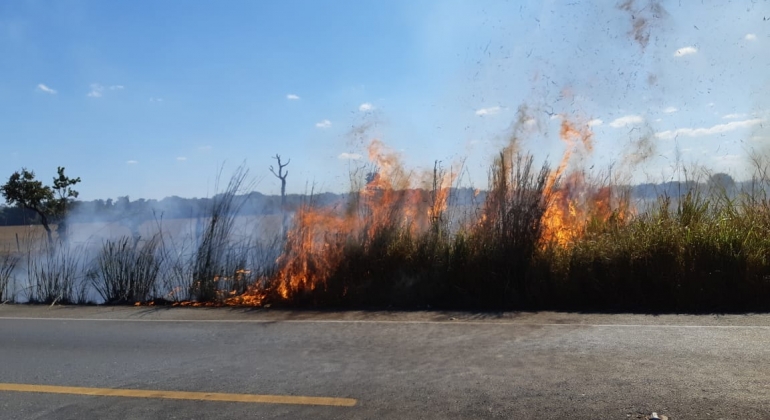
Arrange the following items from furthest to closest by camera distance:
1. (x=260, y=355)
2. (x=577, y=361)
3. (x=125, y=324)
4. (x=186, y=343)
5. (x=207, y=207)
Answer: (x=207, y=207) < (x=125, y=324) < (x=186, y=343) < (x=260, y=355) < (x=577, y=361)

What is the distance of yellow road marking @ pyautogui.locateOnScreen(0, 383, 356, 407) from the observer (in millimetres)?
5203

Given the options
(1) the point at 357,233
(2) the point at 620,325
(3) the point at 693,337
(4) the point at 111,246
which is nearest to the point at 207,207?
(4) the point at 111,246

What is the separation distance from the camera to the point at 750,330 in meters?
7.12

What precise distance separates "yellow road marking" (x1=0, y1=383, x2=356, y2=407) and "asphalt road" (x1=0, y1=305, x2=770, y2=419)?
35mm

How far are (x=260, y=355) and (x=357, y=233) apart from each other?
4451 mm

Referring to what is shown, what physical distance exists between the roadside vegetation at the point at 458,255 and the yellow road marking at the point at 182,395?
4.67 m

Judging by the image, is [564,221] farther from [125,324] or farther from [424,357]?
[125,324]

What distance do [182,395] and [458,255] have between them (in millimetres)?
5689

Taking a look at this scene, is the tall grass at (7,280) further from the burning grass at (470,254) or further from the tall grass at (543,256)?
the tall grass at (543,256)

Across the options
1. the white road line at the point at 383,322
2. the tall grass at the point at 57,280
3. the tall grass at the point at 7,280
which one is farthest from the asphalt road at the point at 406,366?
the tall grass at the point at 7,280

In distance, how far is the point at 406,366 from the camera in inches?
241

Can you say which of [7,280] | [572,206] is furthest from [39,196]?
[572,206]

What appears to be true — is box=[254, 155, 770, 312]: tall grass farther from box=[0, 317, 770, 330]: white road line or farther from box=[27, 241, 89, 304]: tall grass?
box=[27, 241, 89, 304]: tall grass

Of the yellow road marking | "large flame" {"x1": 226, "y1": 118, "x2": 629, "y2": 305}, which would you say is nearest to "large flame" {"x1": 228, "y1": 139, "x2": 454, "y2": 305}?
"large flame" {"x1": 226, "y1": 118, "x2": 629, "y2": 305}
